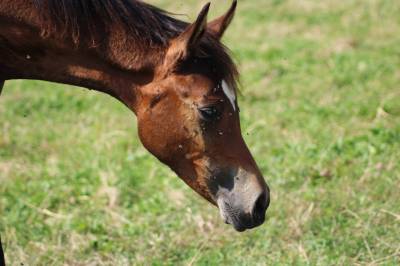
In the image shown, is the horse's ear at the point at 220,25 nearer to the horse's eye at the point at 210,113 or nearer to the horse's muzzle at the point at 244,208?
the horse's eye at the point at 210,113

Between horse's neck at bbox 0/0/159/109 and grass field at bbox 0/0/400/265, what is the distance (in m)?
0.57

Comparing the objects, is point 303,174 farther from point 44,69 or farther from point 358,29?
point 358,29

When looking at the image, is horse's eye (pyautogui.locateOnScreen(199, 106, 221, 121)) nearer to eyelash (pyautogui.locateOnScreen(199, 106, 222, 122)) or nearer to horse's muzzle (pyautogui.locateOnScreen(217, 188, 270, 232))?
eyelash (pyautogui.locateOnScreen(199, 106, 222, 122))

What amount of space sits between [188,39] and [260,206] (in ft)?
2.69

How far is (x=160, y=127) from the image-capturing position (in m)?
3.41

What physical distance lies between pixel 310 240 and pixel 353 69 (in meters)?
3.61

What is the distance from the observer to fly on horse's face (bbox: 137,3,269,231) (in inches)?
132

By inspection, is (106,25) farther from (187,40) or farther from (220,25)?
(220,25)

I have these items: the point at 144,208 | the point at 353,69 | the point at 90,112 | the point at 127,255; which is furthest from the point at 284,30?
the point at 127,255

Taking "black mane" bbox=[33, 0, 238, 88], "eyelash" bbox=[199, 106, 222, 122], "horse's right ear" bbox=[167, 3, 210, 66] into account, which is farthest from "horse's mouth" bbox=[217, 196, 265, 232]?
"horse's right ear" bbox=[167, 3, 210, 66]

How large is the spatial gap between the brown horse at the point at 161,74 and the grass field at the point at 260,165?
33 cm

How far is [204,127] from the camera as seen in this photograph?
338 centimetres

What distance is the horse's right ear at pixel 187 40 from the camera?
10.6 feet

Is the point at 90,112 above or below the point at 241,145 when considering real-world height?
below
